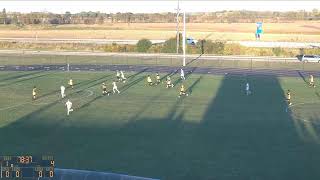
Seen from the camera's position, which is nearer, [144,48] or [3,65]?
[3,65]

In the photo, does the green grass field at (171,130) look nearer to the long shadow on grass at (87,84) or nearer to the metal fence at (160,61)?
the long shadow on grass at (87,84)

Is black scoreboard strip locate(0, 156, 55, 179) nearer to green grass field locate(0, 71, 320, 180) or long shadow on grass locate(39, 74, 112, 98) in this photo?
green grass field locate(0, 71, 320, 180)

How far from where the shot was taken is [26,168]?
51.8 ft

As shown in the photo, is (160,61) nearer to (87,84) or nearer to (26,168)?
(87,84)

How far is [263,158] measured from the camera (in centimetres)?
2362

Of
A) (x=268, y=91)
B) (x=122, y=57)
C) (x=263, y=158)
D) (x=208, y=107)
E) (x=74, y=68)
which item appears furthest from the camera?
(x=122, y=57)

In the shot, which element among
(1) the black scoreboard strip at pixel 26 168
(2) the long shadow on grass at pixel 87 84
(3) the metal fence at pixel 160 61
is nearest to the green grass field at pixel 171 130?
(2) the long shadow on grass at pixel 87 84

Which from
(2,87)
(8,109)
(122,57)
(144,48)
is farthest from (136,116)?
(144,48)

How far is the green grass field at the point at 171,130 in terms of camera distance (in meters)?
22.5

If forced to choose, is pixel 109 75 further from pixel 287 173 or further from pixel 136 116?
pixel 287 173

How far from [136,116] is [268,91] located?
609 inches

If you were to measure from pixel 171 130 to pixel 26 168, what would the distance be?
13.8 metres

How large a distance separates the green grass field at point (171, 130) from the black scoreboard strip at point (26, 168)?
5.81 m

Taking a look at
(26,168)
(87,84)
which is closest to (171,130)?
(26,168)
